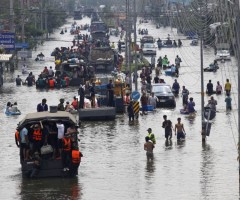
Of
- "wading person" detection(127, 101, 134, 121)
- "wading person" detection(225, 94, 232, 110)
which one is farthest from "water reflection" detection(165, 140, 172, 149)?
"wading person" detection(225, 94, 232, 110)

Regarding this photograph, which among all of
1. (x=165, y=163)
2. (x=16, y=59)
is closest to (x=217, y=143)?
(x=165, y=163)

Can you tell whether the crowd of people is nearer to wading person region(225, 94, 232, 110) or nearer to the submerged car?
wading person region(225, 94, 232, 110)

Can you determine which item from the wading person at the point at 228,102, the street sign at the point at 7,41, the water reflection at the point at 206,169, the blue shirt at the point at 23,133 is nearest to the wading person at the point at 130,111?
the wading person at the point at 228,102

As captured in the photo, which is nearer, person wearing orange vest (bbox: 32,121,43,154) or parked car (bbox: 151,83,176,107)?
person wearing orange vest (bbox: 32,121,43,154)

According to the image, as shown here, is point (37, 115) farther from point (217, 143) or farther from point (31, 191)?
point (217, 143)

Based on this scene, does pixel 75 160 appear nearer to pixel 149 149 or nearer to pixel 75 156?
pixel 75 156

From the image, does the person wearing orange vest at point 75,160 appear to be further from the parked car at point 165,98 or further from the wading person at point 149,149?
the parked car at point 165,98

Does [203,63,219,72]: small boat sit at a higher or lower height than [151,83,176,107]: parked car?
higher

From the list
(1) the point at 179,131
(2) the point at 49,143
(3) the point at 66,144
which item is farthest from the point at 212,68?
(3) the point at 66,144
